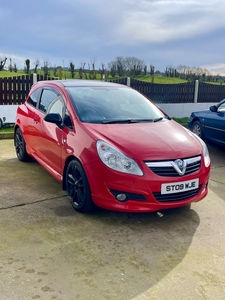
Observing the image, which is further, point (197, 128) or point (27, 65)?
point (27, 65)

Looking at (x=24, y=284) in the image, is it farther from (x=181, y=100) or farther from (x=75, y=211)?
(x=181, y=100)

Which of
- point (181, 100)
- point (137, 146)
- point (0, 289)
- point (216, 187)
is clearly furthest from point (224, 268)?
point (181, 100)

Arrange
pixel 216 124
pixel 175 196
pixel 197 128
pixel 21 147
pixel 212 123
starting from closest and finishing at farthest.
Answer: pixel 175 196, pixel 21 147, pixel 216 124, pixel 212 123, pixel 197 128

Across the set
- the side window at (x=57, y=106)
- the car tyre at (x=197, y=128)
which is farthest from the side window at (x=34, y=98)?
the car tyre at (x=197, y=128)

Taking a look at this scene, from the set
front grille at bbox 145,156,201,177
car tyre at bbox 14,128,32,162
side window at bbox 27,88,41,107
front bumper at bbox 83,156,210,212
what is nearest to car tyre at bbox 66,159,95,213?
front bumper at bbox 83,156,210,212

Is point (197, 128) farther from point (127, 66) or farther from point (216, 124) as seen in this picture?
point (127, 66)

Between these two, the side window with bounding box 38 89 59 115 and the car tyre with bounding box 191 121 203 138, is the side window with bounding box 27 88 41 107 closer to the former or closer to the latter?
the side window with bounding box 38 89 59 115

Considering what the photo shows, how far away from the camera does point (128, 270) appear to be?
8.44ft

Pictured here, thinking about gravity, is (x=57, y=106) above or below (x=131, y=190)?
above

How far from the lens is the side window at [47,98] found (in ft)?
14.6

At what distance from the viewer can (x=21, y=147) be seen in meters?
5.65

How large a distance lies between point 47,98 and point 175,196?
258 cm

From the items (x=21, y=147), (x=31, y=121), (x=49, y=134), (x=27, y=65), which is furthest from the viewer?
(x=27, y=65)

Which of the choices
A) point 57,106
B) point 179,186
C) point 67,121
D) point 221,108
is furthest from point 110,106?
point 221,108
